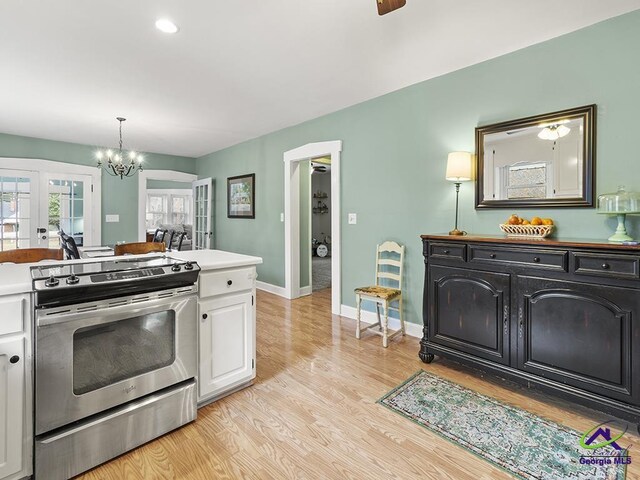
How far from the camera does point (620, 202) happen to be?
2033mm

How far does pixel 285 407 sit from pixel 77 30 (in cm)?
299

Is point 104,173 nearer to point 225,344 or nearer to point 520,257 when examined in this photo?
point 225,344

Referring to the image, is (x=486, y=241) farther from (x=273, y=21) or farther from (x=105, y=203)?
(x=105, y=203)

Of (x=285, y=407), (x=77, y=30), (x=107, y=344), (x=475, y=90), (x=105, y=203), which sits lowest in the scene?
(x=285, y=407)

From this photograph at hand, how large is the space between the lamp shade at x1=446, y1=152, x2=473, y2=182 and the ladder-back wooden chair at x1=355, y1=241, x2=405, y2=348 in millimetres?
900

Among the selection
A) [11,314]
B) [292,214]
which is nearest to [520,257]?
[11,314]

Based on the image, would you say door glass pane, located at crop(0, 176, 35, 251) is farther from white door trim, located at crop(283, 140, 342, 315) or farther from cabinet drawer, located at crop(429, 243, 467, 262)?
cabinet drawer, located at crop(429, 243, 467, 262)

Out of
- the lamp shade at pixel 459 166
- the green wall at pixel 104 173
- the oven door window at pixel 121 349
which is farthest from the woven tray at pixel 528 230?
the green wall at pixel 104 173

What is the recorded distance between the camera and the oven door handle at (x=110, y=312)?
140 cm

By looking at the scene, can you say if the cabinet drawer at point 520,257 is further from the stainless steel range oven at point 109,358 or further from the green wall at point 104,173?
the green wall at point 104,173

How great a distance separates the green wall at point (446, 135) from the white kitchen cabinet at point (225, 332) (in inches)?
72.2

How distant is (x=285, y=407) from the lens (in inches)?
81.8

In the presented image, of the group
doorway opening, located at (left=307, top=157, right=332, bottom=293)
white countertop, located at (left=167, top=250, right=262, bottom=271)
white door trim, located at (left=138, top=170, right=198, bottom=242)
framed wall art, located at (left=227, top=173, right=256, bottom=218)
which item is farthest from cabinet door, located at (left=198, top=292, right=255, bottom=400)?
doorway opening, located at (left=307, top=157, right=332, bottom=293)

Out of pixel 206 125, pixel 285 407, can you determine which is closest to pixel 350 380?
pixel 285 407
